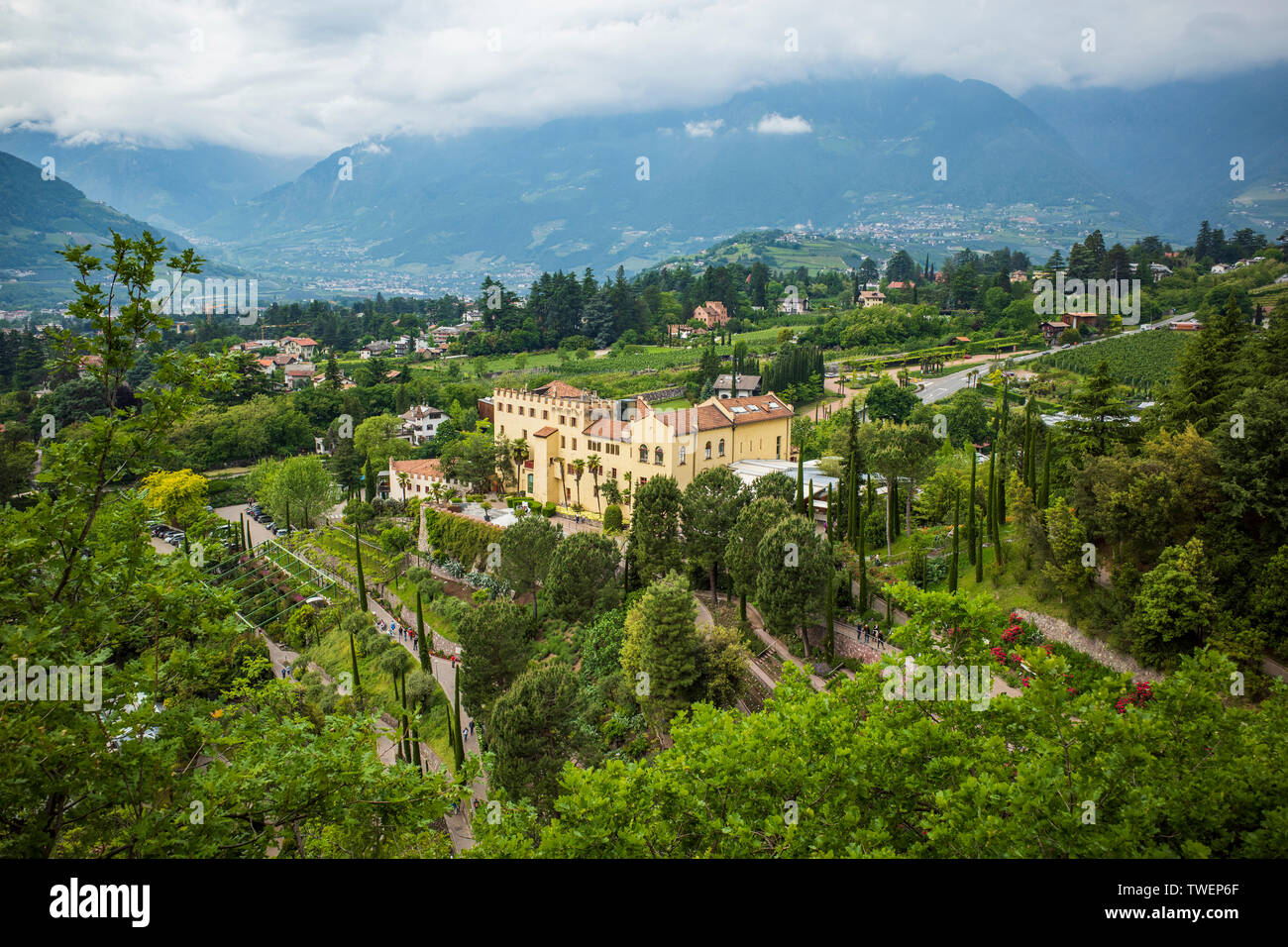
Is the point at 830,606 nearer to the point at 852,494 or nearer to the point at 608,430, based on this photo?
the point at 852,494

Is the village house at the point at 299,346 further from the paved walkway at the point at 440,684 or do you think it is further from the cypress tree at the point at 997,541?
the cypress tree at the point at 997,541

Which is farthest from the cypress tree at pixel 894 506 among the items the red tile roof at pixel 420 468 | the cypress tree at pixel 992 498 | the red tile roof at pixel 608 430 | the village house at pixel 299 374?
the village house at pixel 299 374

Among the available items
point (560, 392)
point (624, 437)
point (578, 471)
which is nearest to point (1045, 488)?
point (624, 437)

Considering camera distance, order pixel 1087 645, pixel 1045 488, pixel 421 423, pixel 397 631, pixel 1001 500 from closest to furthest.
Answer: pixel 1087 645 → pixel 1045 488 → pixel 1001 500 → pixel 397 631 → pixel 421 423

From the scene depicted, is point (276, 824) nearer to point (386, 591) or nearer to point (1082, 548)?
point (1082, 548)

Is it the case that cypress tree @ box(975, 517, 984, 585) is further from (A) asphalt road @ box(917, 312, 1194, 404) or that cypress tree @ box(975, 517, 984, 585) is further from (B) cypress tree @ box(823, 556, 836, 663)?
(A) asphalt road @ box(917, 312, 1194, 404)

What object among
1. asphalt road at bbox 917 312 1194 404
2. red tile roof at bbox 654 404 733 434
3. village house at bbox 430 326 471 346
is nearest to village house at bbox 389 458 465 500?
red tile roof at bbox 654 404 733 434
